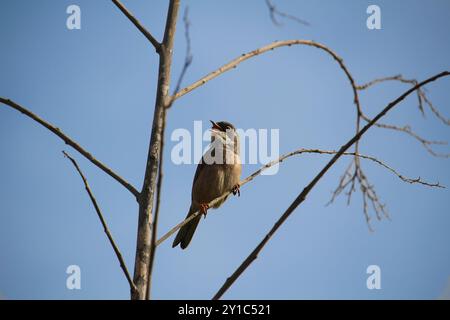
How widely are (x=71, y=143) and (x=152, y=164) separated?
36cm

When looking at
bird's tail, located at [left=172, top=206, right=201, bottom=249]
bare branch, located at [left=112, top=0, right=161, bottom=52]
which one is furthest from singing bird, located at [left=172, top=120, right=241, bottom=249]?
bare branch, located at [left=112, top=0, right=161, bottom=52]

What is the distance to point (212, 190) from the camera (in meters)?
6.55

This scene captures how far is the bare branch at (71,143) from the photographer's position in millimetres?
2387

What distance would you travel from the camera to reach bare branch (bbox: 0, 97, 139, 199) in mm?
2387

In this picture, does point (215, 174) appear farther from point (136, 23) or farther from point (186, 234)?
point (136, 23)

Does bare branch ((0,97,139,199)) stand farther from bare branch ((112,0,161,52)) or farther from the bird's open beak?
the bird's open beak

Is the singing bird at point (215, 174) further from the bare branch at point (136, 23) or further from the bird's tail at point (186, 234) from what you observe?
the bare branch at point (136, 23)

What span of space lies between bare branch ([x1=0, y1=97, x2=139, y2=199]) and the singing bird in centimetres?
376

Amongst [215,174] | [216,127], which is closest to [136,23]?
[215,174]

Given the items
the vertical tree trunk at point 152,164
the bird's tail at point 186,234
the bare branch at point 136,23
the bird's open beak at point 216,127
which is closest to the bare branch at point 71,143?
the vertical tree trunk at point 152,164

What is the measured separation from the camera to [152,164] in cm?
249
